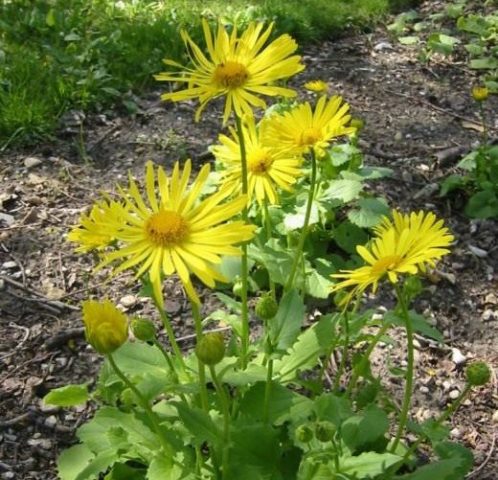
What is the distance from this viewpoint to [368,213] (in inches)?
106

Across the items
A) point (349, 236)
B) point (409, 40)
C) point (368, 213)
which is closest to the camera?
point (368, 213)

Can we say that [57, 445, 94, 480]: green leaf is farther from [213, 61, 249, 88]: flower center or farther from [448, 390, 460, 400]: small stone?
[448, 390, 460, 400]: small stone

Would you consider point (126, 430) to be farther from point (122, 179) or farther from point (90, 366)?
point (122, 179)

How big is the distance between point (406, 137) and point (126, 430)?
2.23 meters

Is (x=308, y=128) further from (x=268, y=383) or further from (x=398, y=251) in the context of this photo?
(x=268, y=383)

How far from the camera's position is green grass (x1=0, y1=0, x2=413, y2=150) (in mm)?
3512

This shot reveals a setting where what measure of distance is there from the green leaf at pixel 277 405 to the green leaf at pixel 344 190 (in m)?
0.96

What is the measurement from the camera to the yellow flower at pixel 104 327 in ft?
4.45

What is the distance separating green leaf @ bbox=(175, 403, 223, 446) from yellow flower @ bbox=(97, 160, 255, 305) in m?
0.29

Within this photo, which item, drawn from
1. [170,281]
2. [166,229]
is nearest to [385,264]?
[166,229]

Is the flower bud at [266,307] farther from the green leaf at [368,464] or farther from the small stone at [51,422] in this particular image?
the small stone at [51,422]

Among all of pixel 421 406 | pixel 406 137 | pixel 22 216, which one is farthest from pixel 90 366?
pixel 406 137

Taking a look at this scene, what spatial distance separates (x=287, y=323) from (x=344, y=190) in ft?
2.89

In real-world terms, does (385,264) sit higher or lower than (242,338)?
lower
